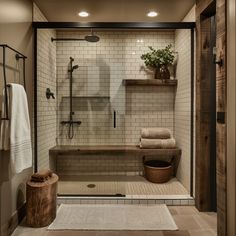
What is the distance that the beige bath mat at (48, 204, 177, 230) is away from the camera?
2.43m

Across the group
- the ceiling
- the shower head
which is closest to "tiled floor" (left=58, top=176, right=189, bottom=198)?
the shower head

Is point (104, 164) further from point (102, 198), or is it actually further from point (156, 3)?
point (156, 3)

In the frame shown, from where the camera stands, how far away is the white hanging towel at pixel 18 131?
207cm

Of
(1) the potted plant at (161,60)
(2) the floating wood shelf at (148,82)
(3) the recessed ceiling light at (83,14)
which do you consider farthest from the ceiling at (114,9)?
(2) the floating wood shelf at (148,82)

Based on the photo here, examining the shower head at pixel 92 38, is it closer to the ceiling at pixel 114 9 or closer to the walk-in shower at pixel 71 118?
the ceiling at pixel 114 9

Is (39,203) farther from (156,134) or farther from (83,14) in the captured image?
(83,14)

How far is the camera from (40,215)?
242 centimetres

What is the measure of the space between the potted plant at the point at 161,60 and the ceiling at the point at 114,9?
53 centimetres

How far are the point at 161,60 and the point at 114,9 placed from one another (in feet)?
3.76

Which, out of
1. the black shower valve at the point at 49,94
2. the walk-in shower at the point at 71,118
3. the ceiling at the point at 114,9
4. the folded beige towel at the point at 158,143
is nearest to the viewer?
the ceiling at the point at 114,9

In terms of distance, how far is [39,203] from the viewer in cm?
240

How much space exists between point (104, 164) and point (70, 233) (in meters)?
1.73

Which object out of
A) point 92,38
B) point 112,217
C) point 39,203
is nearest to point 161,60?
point 92,38

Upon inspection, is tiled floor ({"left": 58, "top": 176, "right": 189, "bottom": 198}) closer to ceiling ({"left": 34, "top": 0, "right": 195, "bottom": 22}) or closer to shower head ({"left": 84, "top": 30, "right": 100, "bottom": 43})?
shower head ({"left": 84, "top": 30, "right": 100, "bottom": 43})
